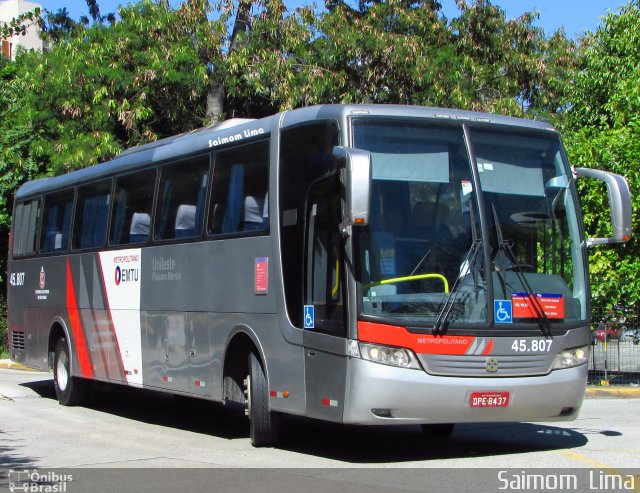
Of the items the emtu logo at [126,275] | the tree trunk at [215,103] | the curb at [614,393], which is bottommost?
the curb at [614,393]

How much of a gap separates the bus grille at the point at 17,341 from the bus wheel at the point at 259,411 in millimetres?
8502

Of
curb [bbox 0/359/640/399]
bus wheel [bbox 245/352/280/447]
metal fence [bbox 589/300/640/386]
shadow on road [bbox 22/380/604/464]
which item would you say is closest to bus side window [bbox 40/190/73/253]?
shadow on road [bbox 22/380/604/464]

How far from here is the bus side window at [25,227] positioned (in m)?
17.4

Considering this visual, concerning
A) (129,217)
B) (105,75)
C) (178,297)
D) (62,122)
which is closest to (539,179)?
(178,297)

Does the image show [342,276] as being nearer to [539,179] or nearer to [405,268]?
[405,268]

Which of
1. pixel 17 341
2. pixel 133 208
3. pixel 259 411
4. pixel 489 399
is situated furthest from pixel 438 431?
pixel 17 341

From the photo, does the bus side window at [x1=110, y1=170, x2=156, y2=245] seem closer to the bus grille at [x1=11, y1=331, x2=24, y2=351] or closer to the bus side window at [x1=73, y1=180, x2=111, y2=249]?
the bus side window at [x1=73, y1=180, x2=111, y2=249]

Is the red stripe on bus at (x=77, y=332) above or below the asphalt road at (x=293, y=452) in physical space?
above

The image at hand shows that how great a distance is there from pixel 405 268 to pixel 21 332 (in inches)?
433

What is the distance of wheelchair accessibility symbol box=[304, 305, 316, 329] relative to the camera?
9602 mm

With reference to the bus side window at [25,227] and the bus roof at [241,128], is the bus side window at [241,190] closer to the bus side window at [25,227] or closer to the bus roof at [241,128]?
the bus roof at [241,128]

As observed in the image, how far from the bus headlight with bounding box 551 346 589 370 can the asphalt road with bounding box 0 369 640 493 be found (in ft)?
3.04

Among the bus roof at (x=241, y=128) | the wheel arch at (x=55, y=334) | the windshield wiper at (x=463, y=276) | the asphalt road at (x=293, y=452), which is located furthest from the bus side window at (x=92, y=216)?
the windshield wiper at (x=463, y=276)

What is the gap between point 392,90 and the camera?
2444cm
